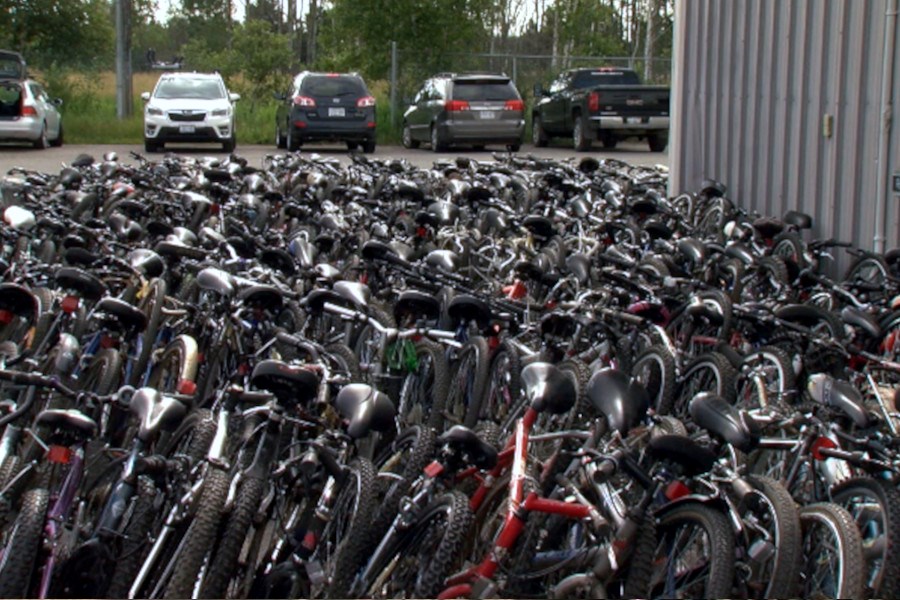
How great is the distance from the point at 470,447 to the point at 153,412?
105 centimetres

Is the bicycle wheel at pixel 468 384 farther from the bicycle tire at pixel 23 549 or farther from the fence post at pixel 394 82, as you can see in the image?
the fence post at pixel 394 82

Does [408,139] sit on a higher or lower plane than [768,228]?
higher

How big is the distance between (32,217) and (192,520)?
5.11 metres

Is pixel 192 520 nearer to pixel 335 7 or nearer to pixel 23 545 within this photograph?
pixel 23 545

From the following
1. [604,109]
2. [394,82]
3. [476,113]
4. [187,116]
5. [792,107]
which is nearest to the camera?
[792,107]

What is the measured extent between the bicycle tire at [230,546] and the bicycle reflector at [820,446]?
1.82m

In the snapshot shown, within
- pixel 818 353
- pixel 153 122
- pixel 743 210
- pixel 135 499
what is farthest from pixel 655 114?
pixel 135 499

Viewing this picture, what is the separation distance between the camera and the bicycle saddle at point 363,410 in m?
4.65

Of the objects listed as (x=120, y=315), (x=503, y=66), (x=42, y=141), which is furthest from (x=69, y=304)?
(x=503, y=66)

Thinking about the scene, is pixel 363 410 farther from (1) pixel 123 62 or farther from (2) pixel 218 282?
(1) pixel 123 62

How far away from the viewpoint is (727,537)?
152 inches

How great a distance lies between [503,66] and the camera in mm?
33438

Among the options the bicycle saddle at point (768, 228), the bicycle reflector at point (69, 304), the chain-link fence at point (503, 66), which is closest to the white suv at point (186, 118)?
the chain-link fence at point (503, 66)

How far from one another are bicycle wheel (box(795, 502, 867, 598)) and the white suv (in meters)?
22.9
